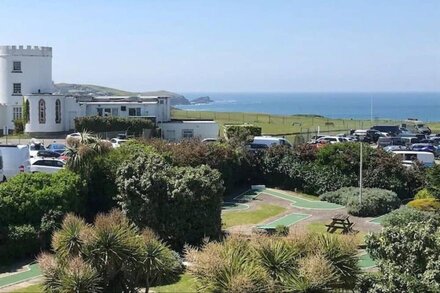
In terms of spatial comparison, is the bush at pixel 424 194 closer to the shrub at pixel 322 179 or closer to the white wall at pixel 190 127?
the shrub at pixel 322 179

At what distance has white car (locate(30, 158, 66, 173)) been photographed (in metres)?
34.2

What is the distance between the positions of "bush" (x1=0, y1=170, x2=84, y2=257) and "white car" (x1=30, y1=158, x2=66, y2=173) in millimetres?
8930

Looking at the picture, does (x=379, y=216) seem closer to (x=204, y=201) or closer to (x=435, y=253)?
(x=204, y=201)

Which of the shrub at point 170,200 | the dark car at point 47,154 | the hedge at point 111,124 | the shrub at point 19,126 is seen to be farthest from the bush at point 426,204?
the shrub at point 19,126

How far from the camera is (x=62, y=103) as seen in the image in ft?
193

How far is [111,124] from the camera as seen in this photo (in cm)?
5547

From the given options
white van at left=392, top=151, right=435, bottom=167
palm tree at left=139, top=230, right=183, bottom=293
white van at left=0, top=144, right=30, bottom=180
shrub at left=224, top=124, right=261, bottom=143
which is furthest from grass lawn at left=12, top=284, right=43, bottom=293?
white van at left=392, top=151, right=435, bottom=167

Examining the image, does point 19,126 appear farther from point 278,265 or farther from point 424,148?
point 278,265

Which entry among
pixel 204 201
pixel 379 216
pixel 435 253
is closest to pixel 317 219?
pixel 379 216

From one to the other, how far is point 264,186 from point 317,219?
Result: 8.23 metres

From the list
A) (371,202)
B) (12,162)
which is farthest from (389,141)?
(12,162)

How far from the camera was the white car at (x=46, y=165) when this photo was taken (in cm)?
3422

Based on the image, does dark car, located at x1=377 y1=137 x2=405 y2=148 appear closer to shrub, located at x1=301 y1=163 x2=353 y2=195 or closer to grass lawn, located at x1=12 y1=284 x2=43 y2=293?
shrub, located at x1=301 y1=163 x2=353 y2=195

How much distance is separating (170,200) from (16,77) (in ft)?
135
